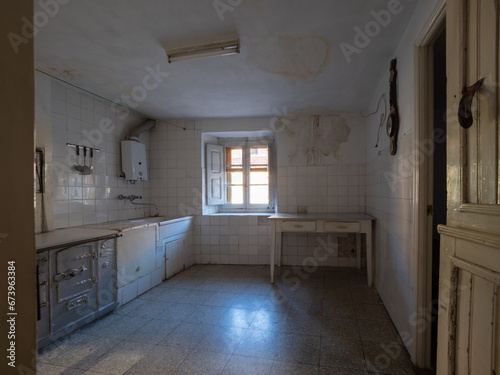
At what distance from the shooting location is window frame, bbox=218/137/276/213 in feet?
14.1

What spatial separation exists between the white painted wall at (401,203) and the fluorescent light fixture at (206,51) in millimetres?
1180

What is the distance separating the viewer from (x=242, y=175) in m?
4.43

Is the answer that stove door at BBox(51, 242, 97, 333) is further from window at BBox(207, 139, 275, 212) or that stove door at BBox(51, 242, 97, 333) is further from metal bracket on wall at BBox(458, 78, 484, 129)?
metal bracket on wall at BBox(458, 78, 484, 129)

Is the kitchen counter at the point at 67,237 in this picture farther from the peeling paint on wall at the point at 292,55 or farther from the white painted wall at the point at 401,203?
the white painted wall at the point at 401,203

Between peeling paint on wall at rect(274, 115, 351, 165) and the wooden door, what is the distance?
10.0ft

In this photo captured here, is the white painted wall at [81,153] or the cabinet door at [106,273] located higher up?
the white painted wall at [81,153]

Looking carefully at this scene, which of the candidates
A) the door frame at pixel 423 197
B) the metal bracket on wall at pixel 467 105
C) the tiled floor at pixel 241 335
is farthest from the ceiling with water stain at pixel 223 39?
the tiled floor at pixel 241 335

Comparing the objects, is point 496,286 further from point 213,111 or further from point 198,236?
point 198,236

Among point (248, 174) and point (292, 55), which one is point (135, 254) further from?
point (292, 55)

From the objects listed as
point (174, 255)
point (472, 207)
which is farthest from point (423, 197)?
point (174, 255)

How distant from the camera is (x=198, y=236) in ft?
Result: 13.4

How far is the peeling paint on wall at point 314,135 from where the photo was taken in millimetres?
3756

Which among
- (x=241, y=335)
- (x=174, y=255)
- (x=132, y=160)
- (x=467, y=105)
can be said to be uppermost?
(x=132, y=160)

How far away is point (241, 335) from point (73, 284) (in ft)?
4.48
